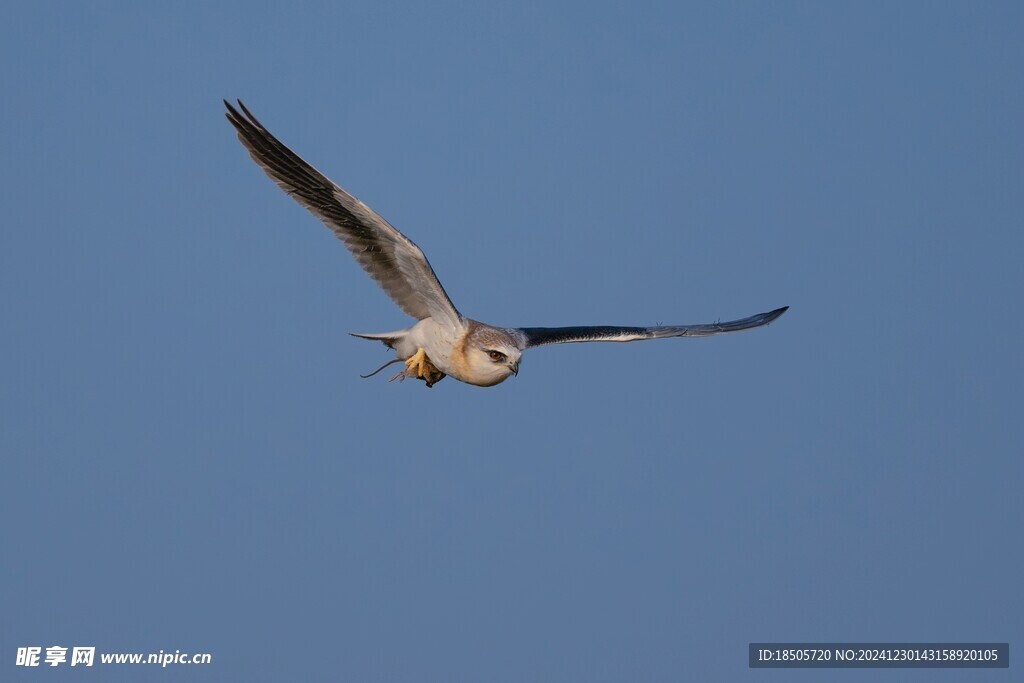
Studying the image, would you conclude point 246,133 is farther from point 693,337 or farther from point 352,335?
point 693,337

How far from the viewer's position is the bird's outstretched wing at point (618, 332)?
17.9m

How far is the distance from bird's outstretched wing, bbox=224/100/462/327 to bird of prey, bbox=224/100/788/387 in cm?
1

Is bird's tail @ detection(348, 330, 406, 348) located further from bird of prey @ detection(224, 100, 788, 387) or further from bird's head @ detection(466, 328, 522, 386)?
bird's head @ detection(466, 328, 522, 386)

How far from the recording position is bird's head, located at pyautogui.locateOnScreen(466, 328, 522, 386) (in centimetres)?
1669

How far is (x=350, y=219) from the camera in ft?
54.1

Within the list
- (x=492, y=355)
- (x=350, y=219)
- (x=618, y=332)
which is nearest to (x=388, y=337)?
(x=492, y=355)

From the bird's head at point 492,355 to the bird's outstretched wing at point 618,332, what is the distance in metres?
0.51

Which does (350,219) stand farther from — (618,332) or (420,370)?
(618,332)

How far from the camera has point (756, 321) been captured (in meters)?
21.4

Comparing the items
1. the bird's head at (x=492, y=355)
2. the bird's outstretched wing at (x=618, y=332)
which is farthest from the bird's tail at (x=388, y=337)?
the bird's outstretched wing at (x=618, y=332)

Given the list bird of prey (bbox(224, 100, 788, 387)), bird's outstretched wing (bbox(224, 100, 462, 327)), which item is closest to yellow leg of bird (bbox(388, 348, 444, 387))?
bird of prey (bbox(224, 100, 788, 387))

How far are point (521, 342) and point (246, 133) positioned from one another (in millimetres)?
3854

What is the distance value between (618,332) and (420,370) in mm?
2589

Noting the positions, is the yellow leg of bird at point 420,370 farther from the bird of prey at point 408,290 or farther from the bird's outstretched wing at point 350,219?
the bird's outstretched wing at point 350,219
